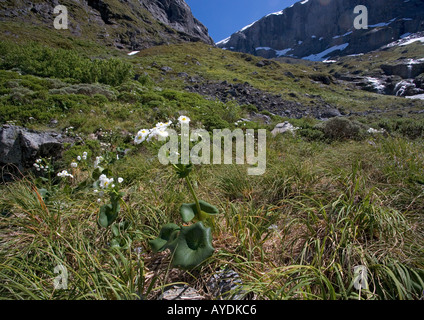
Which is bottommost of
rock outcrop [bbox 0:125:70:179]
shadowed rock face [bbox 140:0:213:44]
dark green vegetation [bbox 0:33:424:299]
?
dark green vegetation [bbox 0:33:424:299]

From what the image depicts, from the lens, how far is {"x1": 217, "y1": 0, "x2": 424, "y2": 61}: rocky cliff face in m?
108

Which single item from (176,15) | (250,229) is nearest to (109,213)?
(250,229)

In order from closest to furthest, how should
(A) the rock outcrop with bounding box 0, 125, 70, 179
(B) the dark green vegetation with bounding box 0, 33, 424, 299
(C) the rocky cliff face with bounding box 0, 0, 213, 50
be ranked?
1. (B) the dark green vegetation with bounding box 0, 33, 424, 299
2. (A) the rock outcrop with bounding box 0, 125, 70, 179
3. (C) the rocky cliff face with bounding box 0, 0, 213, 50

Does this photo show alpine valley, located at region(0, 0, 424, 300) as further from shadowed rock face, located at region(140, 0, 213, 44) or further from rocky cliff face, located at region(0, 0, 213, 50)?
shadowed rock face, located at region(140, 0, 213, 44)

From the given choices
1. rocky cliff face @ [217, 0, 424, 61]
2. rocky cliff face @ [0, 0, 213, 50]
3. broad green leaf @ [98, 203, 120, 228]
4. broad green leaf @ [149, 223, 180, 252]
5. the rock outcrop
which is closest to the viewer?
broad green leaf @ [149, 223, 180, 252]

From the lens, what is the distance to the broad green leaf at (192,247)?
1390mm

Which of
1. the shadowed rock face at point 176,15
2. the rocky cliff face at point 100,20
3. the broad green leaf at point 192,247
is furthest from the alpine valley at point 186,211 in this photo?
the shadowed rock face at point 176,15

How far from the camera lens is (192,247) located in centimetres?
148

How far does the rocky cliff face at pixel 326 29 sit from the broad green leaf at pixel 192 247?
5824 inches

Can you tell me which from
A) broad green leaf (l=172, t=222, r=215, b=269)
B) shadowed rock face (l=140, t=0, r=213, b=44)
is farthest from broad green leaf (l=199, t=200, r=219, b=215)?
Result: shadowed rock face (l=140, t=0, r=213, b=44)

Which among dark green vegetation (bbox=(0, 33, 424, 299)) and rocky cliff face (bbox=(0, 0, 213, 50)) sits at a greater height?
rocky cliff face (bbox=(0, 0, 213, 50))

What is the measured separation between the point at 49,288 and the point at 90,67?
40.1 feet

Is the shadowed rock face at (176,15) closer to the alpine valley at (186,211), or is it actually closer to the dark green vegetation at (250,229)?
the alpine valley at (186,211)

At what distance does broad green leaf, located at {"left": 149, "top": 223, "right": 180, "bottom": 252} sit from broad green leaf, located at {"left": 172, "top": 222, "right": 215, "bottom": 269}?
0.25 feet
